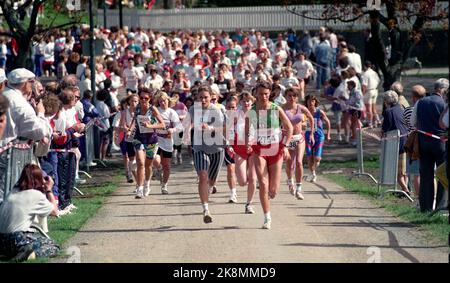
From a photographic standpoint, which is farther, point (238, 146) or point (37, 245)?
point (238, 146)

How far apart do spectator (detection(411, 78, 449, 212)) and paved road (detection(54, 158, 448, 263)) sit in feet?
2.24

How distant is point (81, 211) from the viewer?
1723cm

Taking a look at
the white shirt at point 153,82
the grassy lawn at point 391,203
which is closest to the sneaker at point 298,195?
the grassy lawn at point 391,203

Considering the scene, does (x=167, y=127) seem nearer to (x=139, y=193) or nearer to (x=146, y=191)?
(x=146, y=191)

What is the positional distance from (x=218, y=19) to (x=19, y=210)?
38.6m

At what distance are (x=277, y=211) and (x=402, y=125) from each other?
335cm

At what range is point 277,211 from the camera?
16.8 metres

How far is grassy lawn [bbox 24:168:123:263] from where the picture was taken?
14.5 metres

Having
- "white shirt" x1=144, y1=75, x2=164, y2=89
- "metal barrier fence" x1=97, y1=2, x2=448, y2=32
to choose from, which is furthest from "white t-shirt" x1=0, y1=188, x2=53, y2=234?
"metal barrier fence" x1=97, y1=2, x2=448, y2=32

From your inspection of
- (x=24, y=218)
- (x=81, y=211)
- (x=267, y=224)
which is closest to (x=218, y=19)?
(x=81, y=211)

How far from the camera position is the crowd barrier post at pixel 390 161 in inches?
722

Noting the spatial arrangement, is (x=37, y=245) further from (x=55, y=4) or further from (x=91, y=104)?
(x=55, y=4)
